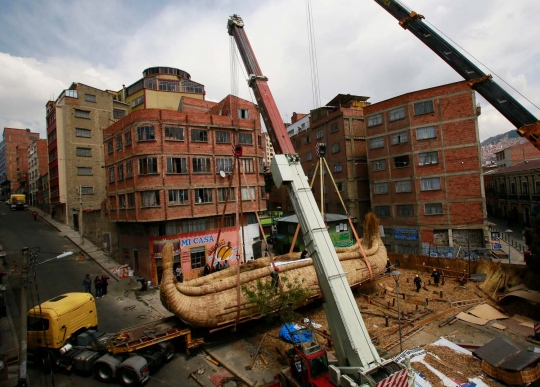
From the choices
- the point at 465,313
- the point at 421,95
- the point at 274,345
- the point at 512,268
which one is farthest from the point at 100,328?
the point at 421,95

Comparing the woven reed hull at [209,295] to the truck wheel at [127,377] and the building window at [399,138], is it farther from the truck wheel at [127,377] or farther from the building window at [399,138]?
the building window at [399,138]

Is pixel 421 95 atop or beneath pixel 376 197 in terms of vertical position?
atop

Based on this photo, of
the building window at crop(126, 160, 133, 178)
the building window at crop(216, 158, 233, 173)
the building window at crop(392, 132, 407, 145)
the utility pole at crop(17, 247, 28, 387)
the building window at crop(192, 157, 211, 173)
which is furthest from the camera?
the building window at crop(392, 132, 407, 145)

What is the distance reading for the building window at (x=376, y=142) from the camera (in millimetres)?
36306

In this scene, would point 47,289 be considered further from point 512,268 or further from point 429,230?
point 429,230

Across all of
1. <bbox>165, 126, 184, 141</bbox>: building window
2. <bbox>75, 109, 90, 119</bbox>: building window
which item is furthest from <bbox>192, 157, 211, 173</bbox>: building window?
<bbox>75, 109, 90, 119</bbox>: building window

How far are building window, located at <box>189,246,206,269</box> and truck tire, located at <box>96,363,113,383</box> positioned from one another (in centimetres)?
1516

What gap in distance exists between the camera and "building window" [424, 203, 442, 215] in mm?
31734

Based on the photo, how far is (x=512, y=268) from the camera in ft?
63.0

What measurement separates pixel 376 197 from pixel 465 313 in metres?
22.8

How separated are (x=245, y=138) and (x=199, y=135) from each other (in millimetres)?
4996

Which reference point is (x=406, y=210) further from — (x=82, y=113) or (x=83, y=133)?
(x=82, y=113)

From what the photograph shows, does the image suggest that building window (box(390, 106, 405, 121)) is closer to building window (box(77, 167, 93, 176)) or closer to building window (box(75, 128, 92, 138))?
building window (box(75, 128, 92, 138))

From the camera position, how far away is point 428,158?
32312 mm
